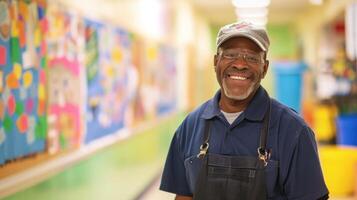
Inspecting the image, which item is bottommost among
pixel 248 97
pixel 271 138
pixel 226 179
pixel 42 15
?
pixel 226 179

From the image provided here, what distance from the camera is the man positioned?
1.44 metres

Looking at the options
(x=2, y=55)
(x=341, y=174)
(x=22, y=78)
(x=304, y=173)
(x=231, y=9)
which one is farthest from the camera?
(x=231, y=9)

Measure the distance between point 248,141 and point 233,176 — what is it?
13 cm

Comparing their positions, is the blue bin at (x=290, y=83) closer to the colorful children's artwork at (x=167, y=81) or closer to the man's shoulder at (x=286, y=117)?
the colorful children's artwork at (x=167, y=81)

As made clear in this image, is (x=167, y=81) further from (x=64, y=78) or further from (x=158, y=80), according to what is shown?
(x=64, y=78)

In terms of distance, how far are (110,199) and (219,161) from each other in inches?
98.2

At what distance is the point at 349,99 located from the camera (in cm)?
499

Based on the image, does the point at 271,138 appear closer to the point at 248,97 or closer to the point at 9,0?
the point at 248,97

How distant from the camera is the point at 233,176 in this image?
148 centimetres

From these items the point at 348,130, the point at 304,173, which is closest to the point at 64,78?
the point at 304,173

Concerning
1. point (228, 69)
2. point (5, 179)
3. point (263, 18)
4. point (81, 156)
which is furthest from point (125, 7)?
point (263, 18)

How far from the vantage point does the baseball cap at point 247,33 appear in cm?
147

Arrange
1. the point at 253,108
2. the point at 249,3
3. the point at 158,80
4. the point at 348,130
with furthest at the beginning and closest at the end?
the point at 249,3
the point at 158,80
the point at 348,130
the point at 253,108

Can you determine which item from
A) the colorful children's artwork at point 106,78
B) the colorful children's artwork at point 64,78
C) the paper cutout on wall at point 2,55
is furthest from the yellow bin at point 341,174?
the paper cutout on wall at point 2,55
